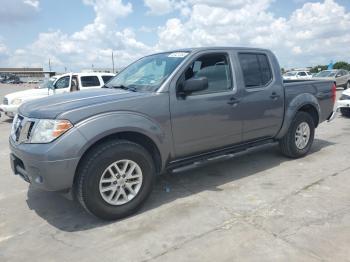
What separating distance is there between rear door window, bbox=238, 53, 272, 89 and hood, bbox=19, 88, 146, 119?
179 cm

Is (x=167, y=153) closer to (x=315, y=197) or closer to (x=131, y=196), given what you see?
(x=131, y=196)

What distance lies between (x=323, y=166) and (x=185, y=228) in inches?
122

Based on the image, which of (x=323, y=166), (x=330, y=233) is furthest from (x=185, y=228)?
(x=323, y=166)

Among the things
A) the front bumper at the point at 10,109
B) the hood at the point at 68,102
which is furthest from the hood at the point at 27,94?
Answer: the hood at the point at 68,102

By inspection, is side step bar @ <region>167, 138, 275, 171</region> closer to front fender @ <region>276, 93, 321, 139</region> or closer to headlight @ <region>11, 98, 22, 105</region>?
front fender @ <region>276, 93, 321, 139</region>

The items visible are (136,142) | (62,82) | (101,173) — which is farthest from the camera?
(62,82)

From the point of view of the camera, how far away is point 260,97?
209 inches

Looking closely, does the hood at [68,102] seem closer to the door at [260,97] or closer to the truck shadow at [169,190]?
the truck shadow at [169,190]

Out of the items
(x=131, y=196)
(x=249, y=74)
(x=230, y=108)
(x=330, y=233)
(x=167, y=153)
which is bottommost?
(x=330, y=233)

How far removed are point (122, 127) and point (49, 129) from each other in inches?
29.1

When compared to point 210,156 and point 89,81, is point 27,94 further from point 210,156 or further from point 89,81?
point 210,156

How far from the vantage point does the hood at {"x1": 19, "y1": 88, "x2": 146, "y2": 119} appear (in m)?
3.74

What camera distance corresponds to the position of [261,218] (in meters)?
3.91

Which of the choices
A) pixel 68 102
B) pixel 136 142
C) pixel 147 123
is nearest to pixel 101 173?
pixel 136 142
